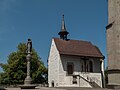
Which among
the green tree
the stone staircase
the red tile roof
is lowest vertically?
the stone staircase

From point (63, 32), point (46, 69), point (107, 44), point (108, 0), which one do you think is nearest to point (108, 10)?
point (108, 0)

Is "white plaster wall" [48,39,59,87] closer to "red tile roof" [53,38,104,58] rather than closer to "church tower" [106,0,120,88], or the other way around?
"red tile roof" [53,38,104,58]

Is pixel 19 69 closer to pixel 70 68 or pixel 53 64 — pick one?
pixel 53 64

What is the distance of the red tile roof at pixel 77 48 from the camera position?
41.7 metres

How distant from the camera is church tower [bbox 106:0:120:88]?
22000 mm

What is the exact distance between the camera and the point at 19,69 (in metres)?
46.2

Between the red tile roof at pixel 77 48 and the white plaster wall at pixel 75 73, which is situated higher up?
the red tile roof at pixel 77 48

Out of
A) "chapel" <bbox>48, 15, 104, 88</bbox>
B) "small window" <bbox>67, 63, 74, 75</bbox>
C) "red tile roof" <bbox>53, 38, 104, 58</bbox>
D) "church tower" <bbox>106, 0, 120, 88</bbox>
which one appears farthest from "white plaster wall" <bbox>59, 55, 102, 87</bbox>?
"church tower" <bbox>106, 0, 120, 88</bbox>

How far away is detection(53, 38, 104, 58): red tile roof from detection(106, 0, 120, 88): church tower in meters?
17.9

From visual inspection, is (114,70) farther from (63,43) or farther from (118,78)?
(63,43)

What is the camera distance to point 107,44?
932 inches

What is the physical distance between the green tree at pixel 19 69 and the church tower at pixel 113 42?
25912 mm

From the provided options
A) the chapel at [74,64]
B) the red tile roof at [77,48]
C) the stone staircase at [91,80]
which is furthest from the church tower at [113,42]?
the red tile roof at [77,48]

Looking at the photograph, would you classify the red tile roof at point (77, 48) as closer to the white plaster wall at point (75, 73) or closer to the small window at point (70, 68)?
the white plaster wall at point (75, 73)
